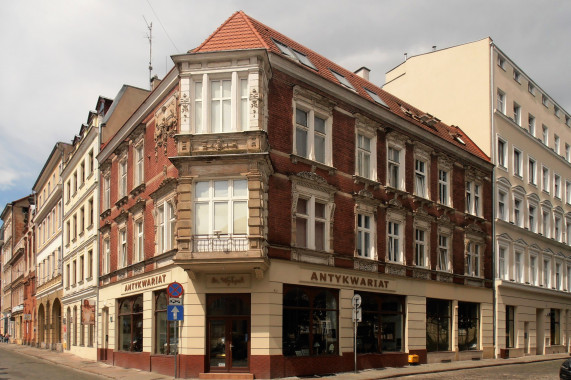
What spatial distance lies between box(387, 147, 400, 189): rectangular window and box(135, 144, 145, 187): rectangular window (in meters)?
10.6

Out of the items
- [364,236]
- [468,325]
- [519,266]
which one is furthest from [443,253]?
[519,266]

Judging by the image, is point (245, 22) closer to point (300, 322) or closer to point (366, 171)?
point (366, 171)

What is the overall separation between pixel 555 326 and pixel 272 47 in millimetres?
28746

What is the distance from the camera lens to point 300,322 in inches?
850

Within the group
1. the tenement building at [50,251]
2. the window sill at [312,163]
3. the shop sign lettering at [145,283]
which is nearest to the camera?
the window sill at [312,163]

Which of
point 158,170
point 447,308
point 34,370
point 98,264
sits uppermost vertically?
point 158,170

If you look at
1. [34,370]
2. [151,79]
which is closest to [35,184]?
[151,79]

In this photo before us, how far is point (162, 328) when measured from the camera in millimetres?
23031

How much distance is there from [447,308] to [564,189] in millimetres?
20000

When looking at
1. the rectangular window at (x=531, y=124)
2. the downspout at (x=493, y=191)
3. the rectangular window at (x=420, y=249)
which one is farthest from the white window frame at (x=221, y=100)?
the rectangular window at (x=531, y=124)

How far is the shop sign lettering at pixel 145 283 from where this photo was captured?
75.0 feet

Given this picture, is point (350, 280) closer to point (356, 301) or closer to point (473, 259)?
point (356, 301)

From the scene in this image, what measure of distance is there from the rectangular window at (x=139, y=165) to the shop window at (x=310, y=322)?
897 cm

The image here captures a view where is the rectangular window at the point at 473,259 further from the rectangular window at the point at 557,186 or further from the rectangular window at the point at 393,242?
the rectangular window at the point at 557,186
